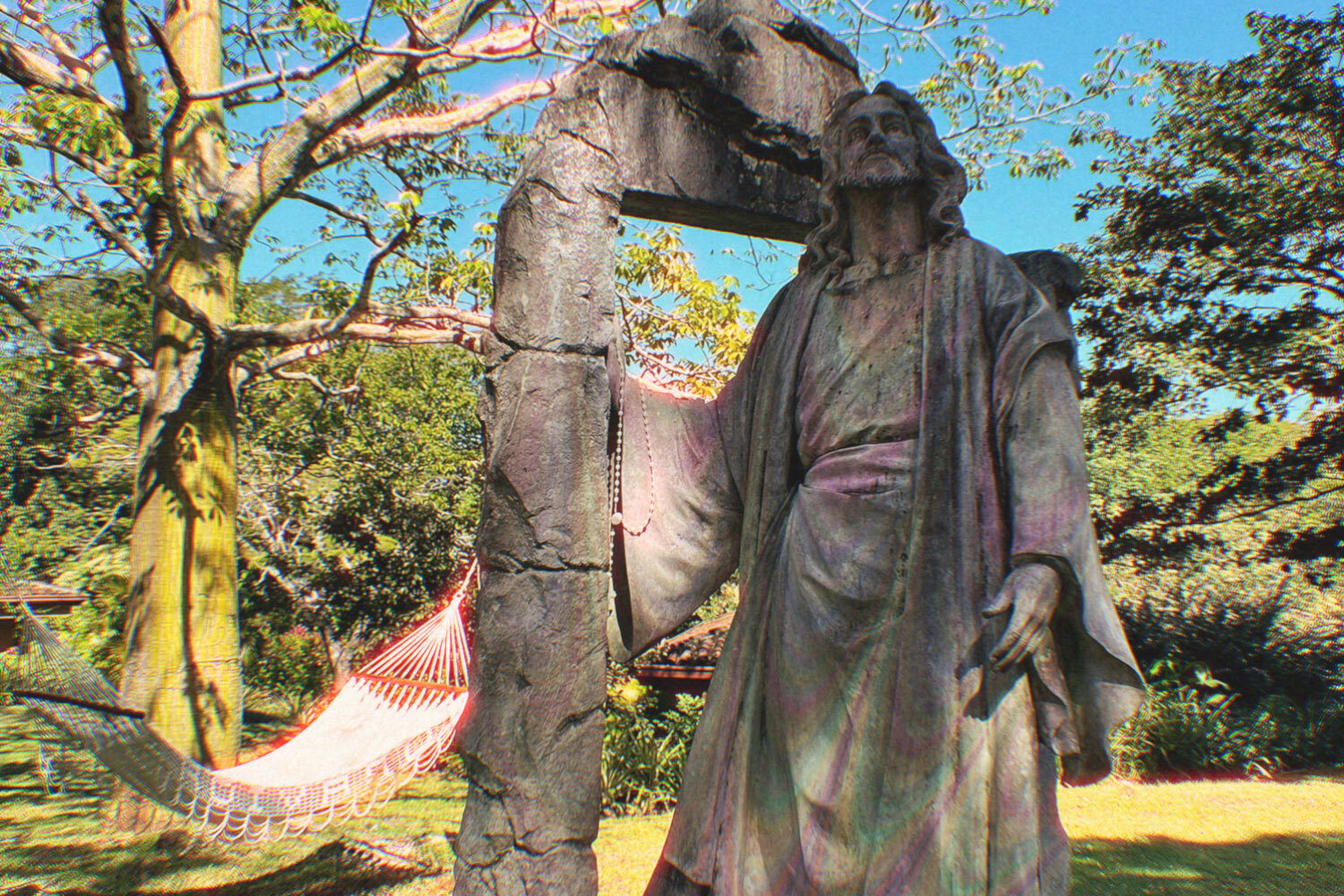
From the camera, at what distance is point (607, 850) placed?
292 inches

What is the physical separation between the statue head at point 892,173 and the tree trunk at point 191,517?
6.99 m

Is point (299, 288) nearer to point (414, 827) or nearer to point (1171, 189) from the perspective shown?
point (414, 827)

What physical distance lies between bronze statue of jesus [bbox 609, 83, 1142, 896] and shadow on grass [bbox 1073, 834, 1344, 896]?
5.42m

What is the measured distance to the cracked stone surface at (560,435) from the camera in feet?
6.66

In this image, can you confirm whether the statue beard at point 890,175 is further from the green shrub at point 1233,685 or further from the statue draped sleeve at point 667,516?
the green shrub at point 1233,685

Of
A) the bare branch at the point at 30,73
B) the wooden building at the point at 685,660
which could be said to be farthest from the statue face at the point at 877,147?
the bare branch at the point at 30,73

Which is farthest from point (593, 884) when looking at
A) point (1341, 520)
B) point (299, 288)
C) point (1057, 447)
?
point (299, 288)

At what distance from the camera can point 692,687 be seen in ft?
30.4

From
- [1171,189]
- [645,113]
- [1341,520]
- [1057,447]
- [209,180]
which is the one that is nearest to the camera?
[1057,447]

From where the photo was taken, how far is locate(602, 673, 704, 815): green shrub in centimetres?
899

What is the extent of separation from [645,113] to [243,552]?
10.9m

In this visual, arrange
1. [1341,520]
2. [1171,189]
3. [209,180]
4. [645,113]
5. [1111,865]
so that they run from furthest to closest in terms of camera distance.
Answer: [209,180] → [1171,189] → [1111,865] → [1341,520] → [645,113]

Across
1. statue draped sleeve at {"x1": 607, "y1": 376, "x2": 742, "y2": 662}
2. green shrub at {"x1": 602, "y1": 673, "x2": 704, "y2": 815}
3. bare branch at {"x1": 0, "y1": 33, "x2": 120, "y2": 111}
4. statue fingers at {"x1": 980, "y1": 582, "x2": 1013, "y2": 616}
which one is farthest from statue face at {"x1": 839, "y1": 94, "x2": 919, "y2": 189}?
bare branch at {"x1": 0, "y1": 33, "x2": 120, "y2": 111}

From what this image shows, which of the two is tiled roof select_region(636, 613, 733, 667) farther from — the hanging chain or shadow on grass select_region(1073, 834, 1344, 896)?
the hanging chain
